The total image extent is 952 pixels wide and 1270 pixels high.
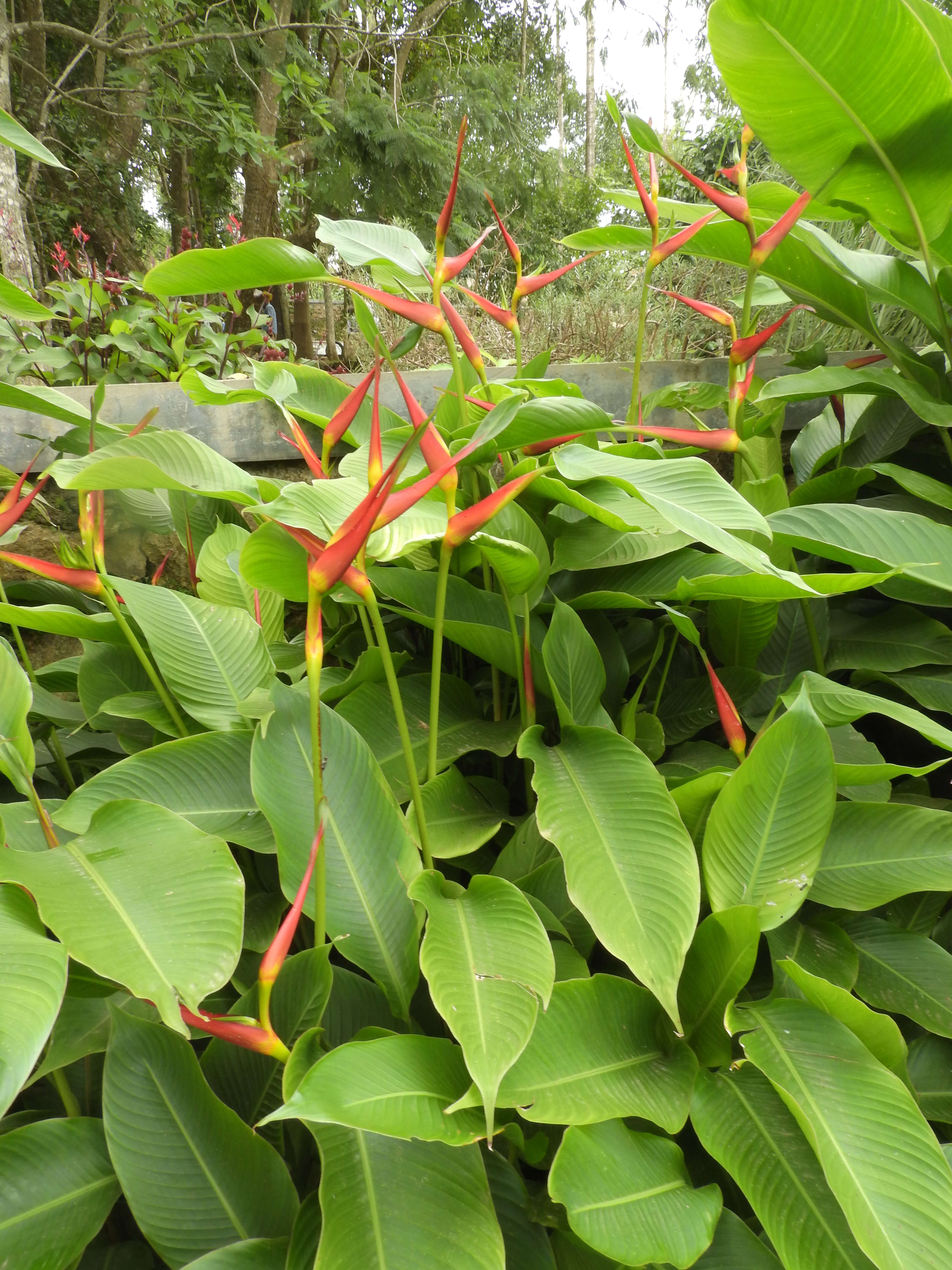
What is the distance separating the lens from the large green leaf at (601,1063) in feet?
1.86

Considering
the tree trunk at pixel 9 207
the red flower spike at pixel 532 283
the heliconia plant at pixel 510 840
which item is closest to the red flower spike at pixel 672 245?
the heliconia plant at pixel 510 840

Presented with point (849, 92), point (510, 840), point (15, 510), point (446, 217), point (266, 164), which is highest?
point (266, 164)

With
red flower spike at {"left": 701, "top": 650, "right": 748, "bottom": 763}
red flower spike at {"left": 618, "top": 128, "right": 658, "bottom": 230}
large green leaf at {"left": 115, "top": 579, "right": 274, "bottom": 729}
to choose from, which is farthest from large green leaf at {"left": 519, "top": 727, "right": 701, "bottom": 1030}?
red flower spike at {"left": 618, "top": 128, "right": 658, "bottom": 230}

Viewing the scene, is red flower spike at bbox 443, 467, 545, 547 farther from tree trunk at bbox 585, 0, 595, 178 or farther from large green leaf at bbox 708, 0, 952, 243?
tree trunk at bbox 585, 0, 595, 178

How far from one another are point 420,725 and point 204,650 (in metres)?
0.28

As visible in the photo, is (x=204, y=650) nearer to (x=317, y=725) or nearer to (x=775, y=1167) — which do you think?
(x=317, y=725)

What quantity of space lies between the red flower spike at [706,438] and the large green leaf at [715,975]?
521mm

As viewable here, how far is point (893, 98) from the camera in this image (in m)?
0.90

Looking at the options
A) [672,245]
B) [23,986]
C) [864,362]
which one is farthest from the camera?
[864,362]

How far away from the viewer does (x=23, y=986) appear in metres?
0.47

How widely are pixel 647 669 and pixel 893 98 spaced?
0.77 metres

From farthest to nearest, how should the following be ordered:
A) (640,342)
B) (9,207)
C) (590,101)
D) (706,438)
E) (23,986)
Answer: (590,101)
(9,207)
(640,342)
(706,438)
(23,986)

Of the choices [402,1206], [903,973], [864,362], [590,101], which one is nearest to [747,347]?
[864,362]

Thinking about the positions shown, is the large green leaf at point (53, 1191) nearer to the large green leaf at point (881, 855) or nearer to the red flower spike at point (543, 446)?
the large green leaf at point (881, 855)
